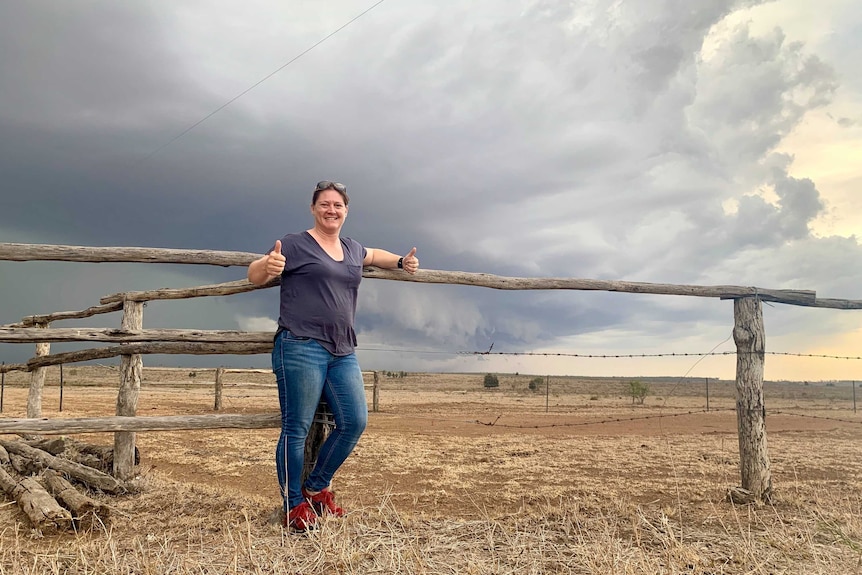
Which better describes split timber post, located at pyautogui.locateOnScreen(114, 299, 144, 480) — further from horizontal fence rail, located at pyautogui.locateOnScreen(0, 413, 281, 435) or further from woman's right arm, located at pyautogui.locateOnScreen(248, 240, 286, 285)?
woman's right arm, located at pyautogui.locateOnScreen(248, 240, 286, 285)

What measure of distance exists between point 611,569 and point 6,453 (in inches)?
251

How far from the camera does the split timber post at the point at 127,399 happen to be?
589 centimetres

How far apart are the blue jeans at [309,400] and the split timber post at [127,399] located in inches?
110

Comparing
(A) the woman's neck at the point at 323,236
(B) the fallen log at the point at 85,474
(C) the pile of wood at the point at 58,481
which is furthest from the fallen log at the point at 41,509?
(A) the woman's neck at the point at 323,236

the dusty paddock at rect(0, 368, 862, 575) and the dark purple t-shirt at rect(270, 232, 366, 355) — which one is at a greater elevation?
the dark purple t-shirt at rect(270, 232, 366, 355)

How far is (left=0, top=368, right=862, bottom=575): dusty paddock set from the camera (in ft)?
10.2

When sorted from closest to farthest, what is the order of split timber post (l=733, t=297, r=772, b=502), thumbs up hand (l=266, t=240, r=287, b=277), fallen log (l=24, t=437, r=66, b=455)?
thumbs up hand (l=266, t=240, r=287, b=277)
split timber post (l=733, t=297, r=772, b=502)
fallen log (l=24, t=437, r=66, b=455)

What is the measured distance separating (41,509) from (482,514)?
125 inches

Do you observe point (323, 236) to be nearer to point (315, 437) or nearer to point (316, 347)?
point (316, 347)

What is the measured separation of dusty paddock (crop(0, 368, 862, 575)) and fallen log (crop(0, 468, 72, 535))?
4.6 inches

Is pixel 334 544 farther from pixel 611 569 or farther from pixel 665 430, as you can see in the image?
pixel 665 430

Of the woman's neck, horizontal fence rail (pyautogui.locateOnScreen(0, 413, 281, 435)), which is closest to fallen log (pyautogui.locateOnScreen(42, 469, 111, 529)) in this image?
horizontal fence rail (pyautogui.locateOnScreen(0, 413, 281, 435))

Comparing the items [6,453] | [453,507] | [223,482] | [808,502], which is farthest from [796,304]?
[6,453]

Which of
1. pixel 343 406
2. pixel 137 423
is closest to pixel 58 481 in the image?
pixel 137 423
